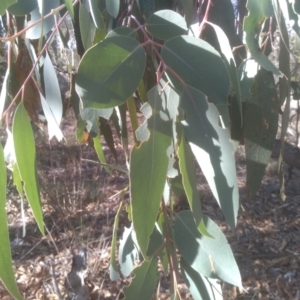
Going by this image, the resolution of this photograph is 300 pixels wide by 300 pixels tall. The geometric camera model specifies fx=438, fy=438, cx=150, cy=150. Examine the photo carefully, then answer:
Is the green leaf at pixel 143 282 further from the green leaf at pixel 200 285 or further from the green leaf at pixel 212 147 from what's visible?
the green leaf at pixel 212 147

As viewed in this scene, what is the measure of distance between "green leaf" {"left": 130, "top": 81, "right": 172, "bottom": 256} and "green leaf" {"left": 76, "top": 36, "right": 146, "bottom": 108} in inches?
1.4

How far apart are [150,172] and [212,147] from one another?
8 centimetres

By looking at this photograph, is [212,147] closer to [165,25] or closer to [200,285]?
[165,25]

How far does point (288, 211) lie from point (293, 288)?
0.74 m

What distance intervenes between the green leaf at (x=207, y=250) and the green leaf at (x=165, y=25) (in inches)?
11.1

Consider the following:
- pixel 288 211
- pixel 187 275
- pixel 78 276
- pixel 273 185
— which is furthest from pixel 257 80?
pixel 273 185

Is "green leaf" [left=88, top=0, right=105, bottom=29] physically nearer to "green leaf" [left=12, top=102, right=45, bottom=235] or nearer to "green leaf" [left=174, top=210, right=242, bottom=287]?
"green leaf" [left=12, top=102, right=45, bottom=235]

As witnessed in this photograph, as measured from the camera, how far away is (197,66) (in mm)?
503

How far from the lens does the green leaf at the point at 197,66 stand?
1.64 ft

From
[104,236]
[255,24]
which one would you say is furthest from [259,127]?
[104,236]

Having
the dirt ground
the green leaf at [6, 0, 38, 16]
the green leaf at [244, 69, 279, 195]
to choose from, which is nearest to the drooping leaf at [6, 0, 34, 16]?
the green leaf at [6, 0, 38, 16]

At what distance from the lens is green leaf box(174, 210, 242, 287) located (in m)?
0.65

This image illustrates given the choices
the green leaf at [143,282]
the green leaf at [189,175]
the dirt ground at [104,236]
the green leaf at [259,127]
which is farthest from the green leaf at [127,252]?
the dirt ground at [104,236]

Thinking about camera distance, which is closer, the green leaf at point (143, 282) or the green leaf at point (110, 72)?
the green leaf at point (110, 72)
